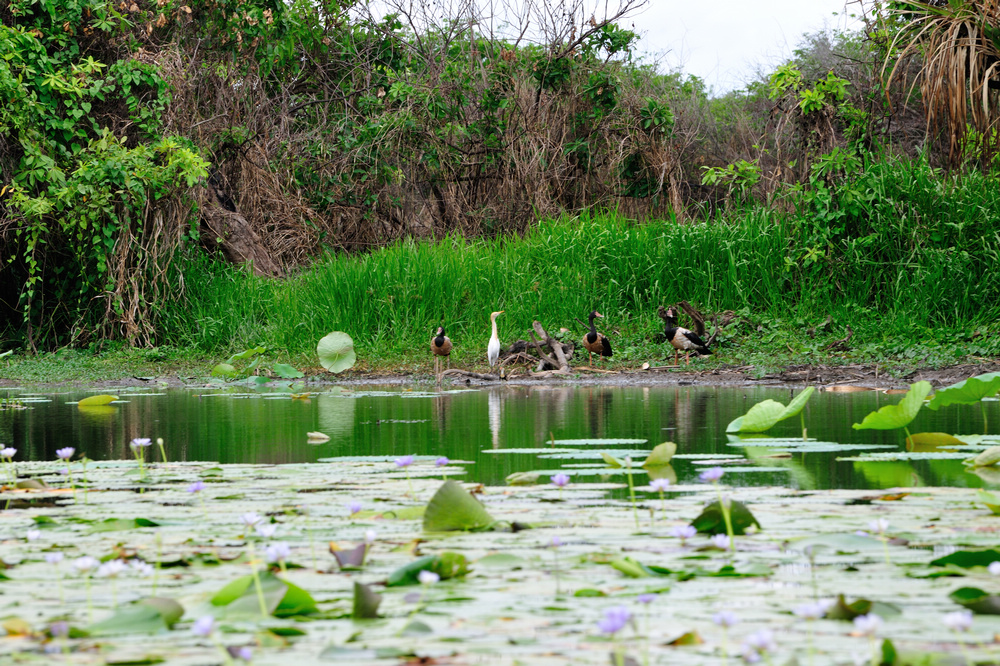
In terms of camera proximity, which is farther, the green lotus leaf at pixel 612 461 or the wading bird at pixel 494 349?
the wading bird at pixel 494 349

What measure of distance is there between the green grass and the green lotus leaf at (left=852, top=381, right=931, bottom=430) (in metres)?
4.79

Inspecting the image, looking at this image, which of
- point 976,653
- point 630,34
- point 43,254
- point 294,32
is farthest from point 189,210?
point 976,653

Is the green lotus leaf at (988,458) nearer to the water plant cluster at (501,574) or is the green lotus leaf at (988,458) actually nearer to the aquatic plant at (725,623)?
the water plant cluster at (501,574)

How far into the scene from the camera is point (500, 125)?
44.5 feet

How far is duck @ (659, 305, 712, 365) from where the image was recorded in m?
8.66

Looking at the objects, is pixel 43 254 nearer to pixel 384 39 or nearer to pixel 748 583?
pixel 384 39

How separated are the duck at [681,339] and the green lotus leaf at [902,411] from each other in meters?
5.00

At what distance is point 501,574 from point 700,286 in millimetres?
8268

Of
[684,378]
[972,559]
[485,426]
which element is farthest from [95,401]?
[972,559]

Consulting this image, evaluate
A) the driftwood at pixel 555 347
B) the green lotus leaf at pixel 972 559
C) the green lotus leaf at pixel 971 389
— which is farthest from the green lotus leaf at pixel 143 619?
the driftwood at pixel 555 347

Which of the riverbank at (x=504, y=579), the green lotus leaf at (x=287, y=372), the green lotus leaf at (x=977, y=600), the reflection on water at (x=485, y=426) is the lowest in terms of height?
the reflection on water at (x=485, y=426)

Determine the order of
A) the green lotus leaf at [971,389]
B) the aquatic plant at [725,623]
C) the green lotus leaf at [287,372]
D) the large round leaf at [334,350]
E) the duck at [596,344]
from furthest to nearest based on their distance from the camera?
the large round leaf at [334,350] → the green lotus leaf at [287,372] → the duck at [596,344] → the green lotus leaf at [971,389] → the aquatic plant at [725,623]

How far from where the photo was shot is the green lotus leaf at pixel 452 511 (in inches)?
94.1

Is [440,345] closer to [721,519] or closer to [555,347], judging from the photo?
[555,347]
